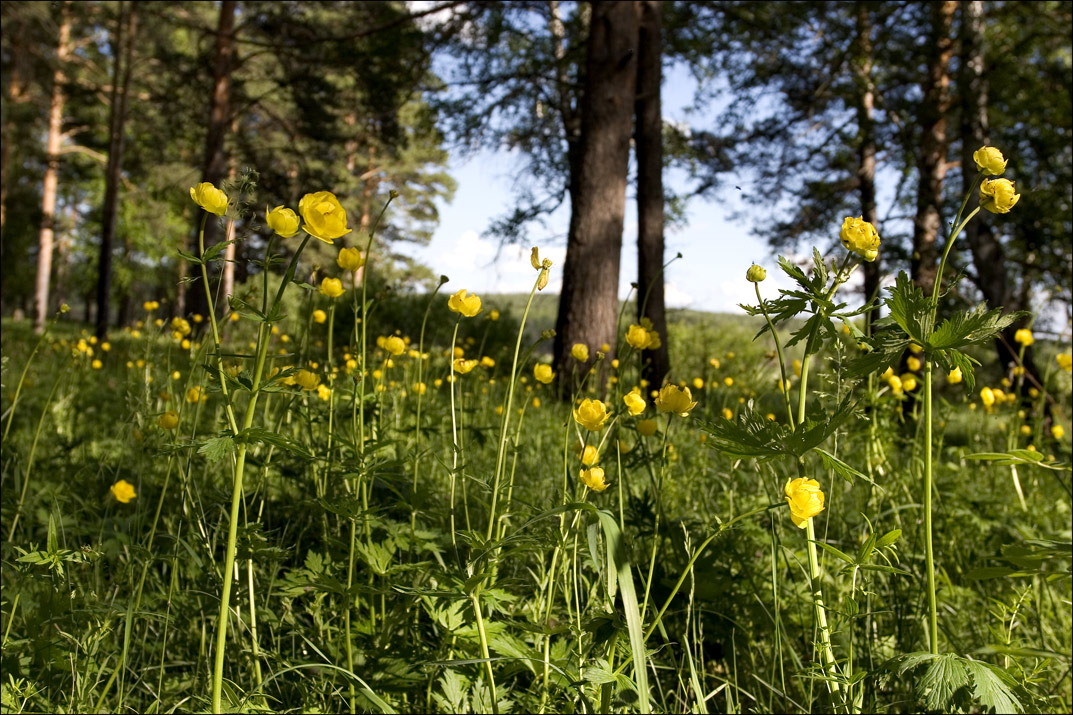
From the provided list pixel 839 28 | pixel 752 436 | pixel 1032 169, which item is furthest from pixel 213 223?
pixel 752 436

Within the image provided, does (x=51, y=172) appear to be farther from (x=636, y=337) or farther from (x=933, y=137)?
(x=636, y=337)

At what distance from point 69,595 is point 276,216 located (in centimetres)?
80

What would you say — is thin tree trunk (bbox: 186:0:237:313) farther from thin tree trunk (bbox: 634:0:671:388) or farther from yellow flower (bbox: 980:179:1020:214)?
yellow flower (bbox: 980:179:1020:214)

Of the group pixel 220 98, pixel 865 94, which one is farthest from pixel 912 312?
pixel 220 98

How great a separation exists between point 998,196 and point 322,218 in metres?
0.86

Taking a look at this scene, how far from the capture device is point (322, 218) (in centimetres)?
94

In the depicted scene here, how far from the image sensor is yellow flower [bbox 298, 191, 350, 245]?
929 mm

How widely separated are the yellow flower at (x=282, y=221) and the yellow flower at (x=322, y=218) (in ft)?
0.05

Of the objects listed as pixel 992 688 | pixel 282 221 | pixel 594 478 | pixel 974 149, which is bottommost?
pixel 992 688

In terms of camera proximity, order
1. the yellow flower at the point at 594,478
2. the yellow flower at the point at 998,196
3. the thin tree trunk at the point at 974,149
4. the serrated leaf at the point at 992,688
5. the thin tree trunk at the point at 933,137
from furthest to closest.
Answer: the thin tree trunk at the point at 933,137, the thin tree trunk at the point at 974,149, the yellow flower at the point at 594,478, the yellow flower at the point at 998,196, the serrated leaf at the point at 992,688

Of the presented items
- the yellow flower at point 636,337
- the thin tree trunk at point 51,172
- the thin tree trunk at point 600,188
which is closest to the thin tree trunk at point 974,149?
the thin tree trunk at point 600,188

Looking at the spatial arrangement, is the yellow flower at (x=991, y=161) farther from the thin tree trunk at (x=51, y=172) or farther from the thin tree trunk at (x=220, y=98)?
the thin tree trunk at (x=51, y=172)

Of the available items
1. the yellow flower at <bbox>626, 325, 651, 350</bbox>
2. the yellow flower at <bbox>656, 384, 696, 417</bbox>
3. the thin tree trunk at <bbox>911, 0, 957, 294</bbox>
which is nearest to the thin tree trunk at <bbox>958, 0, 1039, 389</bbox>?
the thin tree trunk at <bbox>911, 0, 957, 294</bbox>

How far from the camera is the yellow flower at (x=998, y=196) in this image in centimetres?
89
